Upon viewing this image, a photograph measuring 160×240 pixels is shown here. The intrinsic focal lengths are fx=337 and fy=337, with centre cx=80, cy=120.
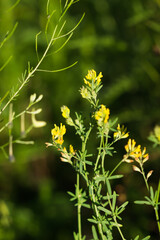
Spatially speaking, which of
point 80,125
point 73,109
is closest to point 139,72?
point 73,109

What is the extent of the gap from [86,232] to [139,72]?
2.61 feet

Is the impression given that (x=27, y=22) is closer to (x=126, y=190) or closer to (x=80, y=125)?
(x=126, y=190)

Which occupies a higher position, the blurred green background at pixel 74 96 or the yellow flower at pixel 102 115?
the yellow flower at pixel 102 115

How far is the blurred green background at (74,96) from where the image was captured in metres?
1.43

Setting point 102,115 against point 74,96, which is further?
point 74,96

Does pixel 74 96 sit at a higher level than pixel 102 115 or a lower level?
lower

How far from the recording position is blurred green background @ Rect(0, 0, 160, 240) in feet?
4.68

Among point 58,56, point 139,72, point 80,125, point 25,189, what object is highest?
point 80,125

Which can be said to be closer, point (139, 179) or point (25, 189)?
point (139, 179)

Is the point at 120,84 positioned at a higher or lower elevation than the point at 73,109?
higher

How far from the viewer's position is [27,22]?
2477 millimetres

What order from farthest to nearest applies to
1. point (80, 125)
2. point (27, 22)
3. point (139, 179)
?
1. point (27, 22)
2. point (139, 179)
3. point (80, 125)

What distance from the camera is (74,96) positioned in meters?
1.78

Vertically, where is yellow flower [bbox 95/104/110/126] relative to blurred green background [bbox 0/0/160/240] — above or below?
above
